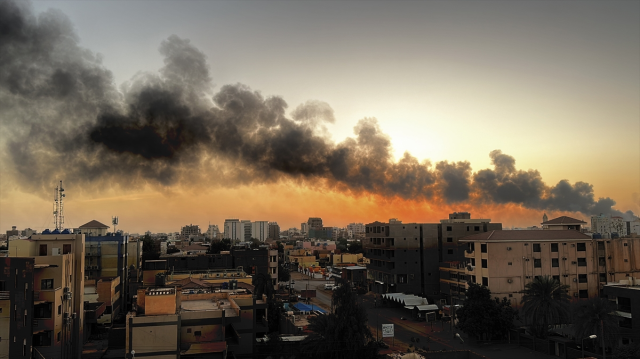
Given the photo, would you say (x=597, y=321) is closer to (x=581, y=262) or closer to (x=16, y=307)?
(x=581, y=262)

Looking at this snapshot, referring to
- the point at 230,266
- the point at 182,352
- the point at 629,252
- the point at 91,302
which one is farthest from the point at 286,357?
the point at 629,252

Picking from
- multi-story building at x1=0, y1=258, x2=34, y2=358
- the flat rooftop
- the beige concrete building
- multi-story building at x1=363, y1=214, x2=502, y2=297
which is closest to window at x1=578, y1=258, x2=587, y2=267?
the beige concrete building

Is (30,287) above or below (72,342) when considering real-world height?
above

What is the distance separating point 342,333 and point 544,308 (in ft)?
56.6

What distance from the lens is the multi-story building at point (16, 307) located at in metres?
28.7

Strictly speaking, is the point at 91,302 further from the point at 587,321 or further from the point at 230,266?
the point at 587,321

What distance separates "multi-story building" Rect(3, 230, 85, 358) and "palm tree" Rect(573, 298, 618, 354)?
3478 centimetres

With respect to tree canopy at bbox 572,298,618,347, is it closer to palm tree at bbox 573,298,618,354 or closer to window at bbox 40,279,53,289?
palm tree at bbox 573,298,618,354

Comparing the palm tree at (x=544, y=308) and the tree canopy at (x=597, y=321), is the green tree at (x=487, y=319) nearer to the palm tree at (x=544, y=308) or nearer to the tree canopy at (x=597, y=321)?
the palm tree at (x=544, y=308)

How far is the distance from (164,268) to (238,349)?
96.1 ft

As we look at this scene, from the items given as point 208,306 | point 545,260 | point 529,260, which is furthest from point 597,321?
point 208,306

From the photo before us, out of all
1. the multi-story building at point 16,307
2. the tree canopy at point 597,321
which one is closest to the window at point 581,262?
the tree canopy at point 597,321

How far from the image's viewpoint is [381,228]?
219 ft

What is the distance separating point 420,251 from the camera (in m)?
63.9
